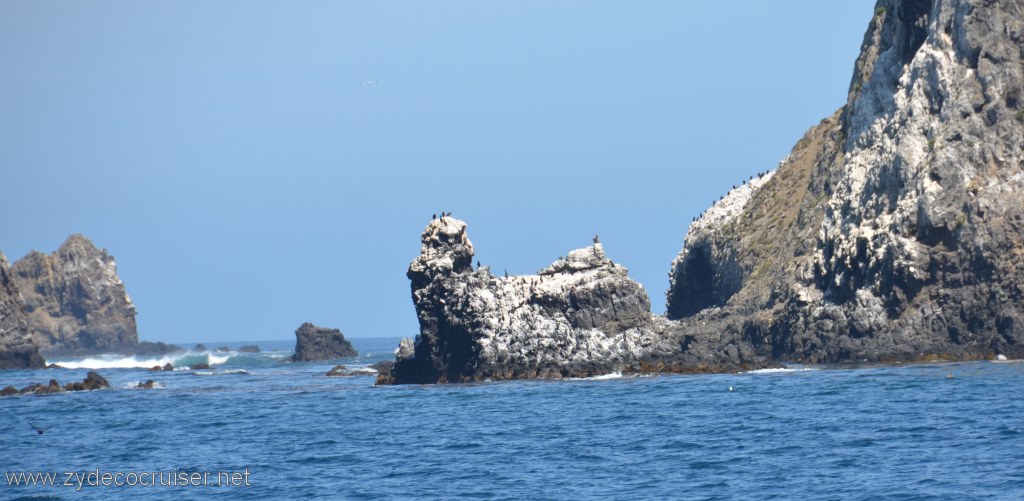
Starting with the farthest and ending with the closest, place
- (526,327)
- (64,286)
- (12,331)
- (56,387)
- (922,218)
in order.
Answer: (64,286) < (12,331) < (56,387) < (526,327) < (922,218)

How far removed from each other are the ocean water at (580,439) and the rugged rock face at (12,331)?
5206cm

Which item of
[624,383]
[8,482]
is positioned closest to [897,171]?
[624,383]

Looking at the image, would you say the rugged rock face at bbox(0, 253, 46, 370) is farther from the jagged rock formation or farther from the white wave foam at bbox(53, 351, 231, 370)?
the jagged rock formation

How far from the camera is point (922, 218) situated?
239ft

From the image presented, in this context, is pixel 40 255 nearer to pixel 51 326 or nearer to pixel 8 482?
pixel 51 326

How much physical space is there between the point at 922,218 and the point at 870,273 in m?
4.83

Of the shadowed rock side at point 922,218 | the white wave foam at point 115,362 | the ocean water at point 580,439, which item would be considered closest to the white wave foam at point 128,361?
the white wave foam at point 115,362

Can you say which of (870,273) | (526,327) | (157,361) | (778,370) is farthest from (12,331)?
(870,273)

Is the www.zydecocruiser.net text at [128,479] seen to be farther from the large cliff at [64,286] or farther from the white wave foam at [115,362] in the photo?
the large cliff at [64,286]

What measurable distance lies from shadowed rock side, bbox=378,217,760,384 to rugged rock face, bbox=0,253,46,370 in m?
60.0

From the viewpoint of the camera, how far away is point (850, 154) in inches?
3428

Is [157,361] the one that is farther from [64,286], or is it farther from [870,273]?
[870,273]

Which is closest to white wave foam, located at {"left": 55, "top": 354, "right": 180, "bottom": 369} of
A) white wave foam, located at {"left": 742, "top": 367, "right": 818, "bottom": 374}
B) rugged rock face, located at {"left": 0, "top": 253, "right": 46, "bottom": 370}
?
rugged rock face, located at {"left": 0, "top": 253, "right": 46, "bottom": 370}

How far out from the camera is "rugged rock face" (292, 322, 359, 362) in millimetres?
148462
